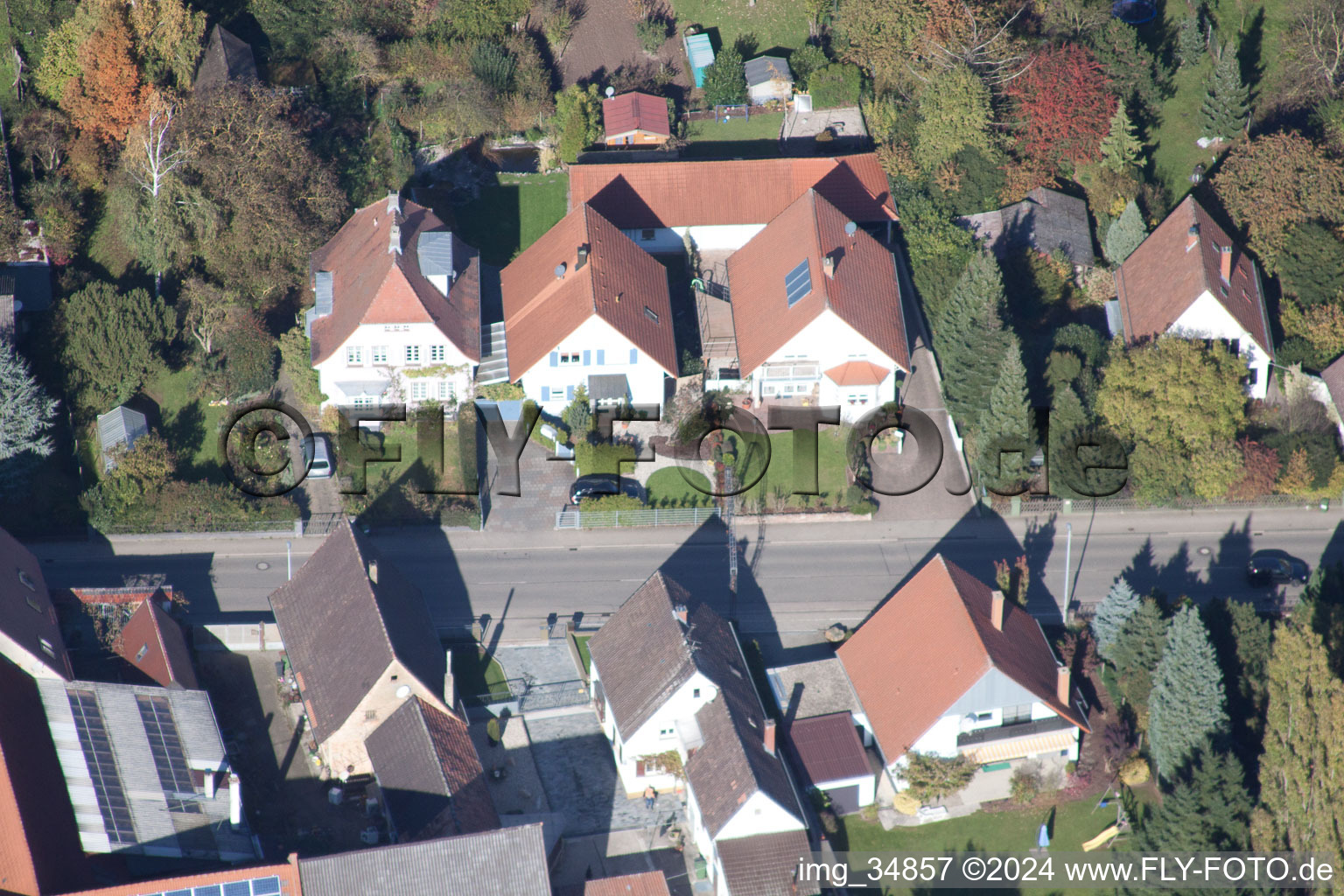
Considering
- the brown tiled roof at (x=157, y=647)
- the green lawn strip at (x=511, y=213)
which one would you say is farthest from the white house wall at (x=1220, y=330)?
the brown tiled roof at (x=157, y=647)

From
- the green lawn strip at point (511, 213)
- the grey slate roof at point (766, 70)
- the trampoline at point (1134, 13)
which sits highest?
the trampoline at point (1134, 13)

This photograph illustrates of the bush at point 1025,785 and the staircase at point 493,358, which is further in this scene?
the staircase at point 493,358

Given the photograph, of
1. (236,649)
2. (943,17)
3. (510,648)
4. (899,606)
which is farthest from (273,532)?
(943,17)

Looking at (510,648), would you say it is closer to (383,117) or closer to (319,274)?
(319,274)

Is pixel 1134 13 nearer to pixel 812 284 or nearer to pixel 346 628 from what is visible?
pixel 812 284

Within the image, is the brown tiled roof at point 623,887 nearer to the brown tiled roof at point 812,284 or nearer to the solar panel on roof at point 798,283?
the brown tiled roof at point 812,284

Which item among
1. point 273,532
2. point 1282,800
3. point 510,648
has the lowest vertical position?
point 1282,800
